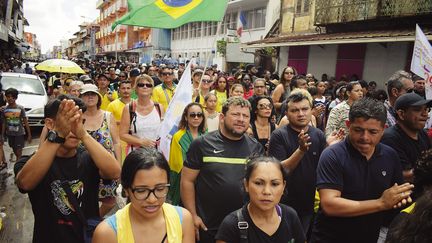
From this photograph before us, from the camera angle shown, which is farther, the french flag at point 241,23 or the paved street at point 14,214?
the french flag at point 241,23

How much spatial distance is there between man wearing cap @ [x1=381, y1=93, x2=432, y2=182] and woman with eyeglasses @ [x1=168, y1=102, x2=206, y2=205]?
195 cm

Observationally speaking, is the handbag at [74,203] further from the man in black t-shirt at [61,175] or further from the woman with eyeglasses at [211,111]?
the woman with eyeglasses at [211,111]

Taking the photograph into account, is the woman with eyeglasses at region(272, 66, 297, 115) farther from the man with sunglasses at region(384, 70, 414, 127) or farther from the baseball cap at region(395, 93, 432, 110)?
the baseball cap at region(395, 93, 432, 110)

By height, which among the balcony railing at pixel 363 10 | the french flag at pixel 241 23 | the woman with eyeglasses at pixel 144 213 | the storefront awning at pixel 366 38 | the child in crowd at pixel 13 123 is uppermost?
the french flag at pixel 241 23

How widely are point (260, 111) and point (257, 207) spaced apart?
8.43ft

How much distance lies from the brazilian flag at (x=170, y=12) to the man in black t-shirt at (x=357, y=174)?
11.5 feet

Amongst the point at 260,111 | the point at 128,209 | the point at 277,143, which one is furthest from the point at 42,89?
the point at 128,209

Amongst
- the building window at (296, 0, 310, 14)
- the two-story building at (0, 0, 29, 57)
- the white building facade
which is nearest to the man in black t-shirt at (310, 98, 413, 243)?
the building window at (296, 0, 310, 14)

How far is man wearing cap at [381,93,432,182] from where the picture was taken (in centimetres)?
306

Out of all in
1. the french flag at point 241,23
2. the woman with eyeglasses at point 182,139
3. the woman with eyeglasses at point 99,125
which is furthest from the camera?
the french flag at point 241,23

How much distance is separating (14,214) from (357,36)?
11.5 metres

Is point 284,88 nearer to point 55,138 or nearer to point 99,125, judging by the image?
point 99,125

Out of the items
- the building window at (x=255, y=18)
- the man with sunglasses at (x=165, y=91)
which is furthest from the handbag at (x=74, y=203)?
the building window at (x=255, y=18)

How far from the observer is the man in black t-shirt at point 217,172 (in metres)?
3.07
